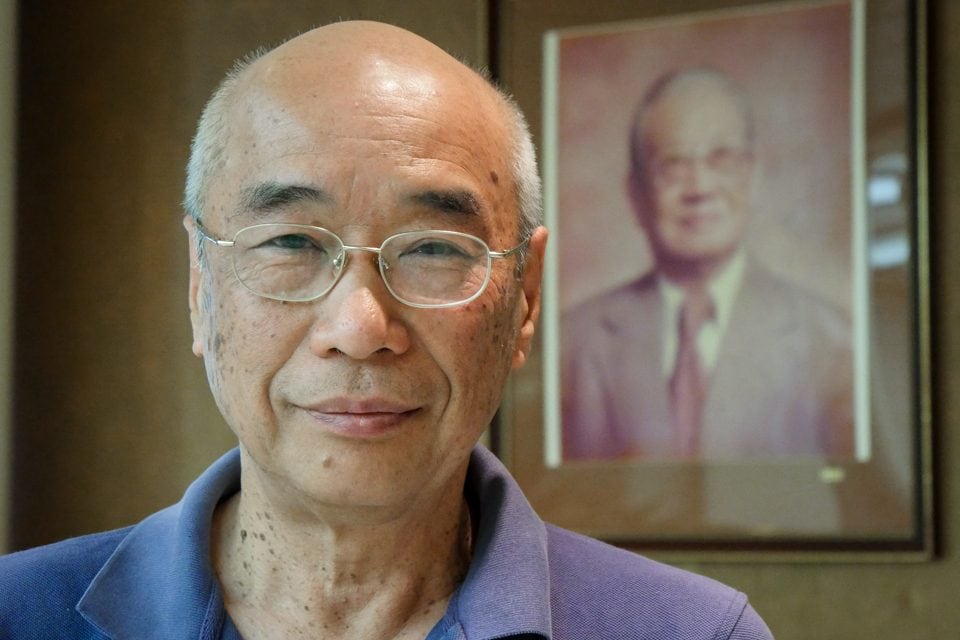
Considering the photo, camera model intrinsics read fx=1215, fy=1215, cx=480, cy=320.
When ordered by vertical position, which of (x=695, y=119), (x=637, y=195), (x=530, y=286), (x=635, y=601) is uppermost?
(x=695, y=119)

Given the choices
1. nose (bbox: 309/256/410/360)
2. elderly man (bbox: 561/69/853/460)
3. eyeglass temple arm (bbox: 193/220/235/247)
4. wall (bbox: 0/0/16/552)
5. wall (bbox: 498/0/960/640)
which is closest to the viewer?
nose (bbox: 309/256/410/360)

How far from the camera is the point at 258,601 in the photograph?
4.23 ft

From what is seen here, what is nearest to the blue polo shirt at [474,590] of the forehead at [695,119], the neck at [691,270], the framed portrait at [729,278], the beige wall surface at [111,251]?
the framed portrait at [729,278]

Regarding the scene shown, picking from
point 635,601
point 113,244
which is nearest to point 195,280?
point 635,601

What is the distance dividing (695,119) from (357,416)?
1.40 metres

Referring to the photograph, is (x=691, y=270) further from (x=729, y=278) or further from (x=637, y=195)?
(x=637, y=195)

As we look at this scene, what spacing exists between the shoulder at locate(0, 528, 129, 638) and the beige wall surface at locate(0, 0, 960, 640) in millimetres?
1289

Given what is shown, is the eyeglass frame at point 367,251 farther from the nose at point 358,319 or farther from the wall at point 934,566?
the wall at point 934,566

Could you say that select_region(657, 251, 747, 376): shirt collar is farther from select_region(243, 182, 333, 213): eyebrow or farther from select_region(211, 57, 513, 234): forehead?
select_region(243, 182, 333, 213): eyebrow

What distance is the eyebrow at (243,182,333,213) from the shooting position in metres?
1.17

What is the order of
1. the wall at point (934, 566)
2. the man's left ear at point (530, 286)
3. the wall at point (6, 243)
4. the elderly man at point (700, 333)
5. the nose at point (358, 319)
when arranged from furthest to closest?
the wall at point (6, 243), the elderly man at point (700, 333), the wall at point (934, 566), the man's left ear at point (530, 286), the nose at point (358, 319)

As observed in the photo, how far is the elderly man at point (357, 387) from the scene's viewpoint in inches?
45.9

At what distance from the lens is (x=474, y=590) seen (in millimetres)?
1241

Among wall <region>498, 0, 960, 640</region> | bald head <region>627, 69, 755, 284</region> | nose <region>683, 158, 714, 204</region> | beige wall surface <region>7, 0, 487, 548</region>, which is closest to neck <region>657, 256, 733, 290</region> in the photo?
bald head <region>627, 69, 755, 284</region>
